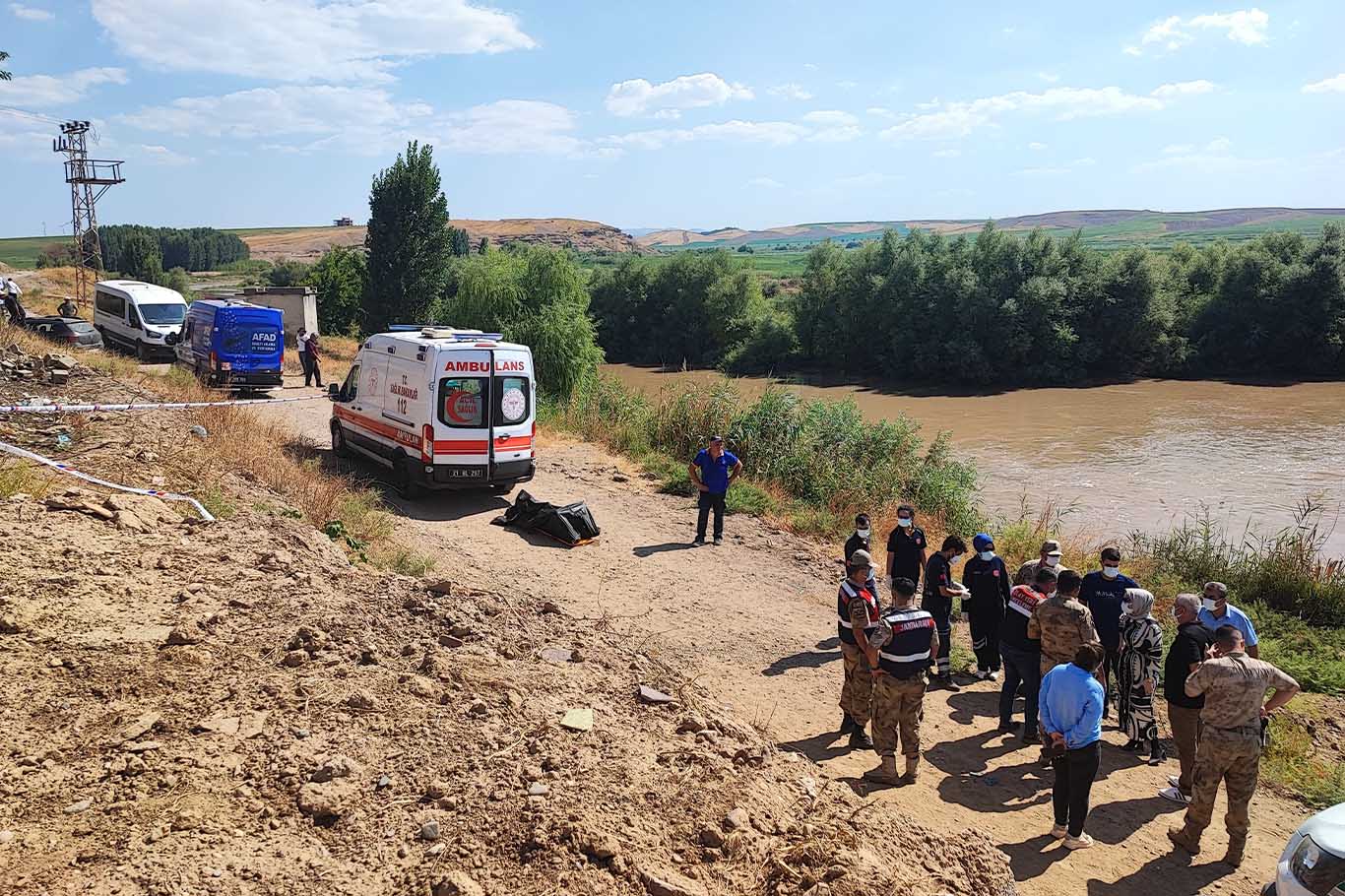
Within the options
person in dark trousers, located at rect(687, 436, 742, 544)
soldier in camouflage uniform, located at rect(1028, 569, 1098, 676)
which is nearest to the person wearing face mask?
soldier in camouflage uniform, located at rect(1028, 569, 1098, 676)

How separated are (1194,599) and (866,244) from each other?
157ft

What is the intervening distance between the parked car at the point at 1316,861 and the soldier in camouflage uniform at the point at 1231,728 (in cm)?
87

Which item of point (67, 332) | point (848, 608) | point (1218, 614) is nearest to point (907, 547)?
point (848, 608)

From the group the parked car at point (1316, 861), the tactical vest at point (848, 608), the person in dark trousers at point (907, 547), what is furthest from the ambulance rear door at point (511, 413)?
the parked car at point (1316, 861)

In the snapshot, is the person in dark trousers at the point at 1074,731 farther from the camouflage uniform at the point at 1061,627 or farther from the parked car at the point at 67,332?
the parked car at the point at 67,332

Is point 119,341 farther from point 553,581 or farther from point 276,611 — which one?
point 276,611

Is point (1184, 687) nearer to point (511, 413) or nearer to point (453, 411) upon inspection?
point (511, 413)

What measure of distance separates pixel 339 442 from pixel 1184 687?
1311 cm

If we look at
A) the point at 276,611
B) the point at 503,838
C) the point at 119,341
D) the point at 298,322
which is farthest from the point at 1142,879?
the point at 298,322

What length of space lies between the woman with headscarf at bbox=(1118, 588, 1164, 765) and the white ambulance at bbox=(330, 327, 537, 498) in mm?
8609

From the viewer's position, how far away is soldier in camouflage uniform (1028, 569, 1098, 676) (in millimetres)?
6695

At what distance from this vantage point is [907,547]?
9.02 metres

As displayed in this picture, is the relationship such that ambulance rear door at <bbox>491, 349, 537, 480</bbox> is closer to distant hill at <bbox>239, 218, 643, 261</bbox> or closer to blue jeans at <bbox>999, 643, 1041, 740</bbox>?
blue jeans at <bbox>999, 643, 1041, 740</bbox>

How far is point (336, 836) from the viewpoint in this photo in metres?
4.29
